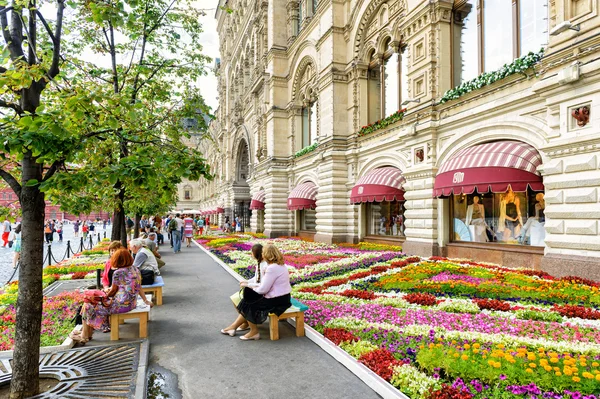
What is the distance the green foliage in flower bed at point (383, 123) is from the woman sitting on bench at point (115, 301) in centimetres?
1398

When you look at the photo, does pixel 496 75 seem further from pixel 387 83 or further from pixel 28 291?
pixel 28 291

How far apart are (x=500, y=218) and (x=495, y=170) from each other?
9.64 feet

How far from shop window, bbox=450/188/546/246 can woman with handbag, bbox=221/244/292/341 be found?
9509 mm

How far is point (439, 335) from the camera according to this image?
19.3 ft

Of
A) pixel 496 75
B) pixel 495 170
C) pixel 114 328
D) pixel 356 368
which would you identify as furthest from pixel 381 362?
pixel 496 75

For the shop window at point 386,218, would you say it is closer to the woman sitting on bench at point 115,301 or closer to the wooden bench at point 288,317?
the wooden bench at point 288,317

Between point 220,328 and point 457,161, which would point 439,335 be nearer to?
A: point 220,328

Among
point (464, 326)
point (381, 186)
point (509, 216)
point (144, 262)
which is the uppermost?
point (381, 186)

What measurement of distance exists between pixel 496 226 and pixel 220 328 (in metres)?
10.8

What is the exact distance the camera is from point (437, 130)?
15047 millimetres

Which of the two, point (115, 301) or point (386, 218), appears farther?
point (386, 218)

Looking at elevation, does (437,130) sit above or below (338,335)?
above

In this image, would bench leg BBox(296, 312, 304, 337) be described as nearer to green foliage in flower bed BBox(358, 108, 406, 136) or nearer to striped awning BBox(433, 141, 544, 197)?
striped awning BBox(433, 141, 544, 197)

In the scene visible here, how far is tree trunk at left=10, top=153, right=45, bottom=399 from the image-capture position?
4301 mm
